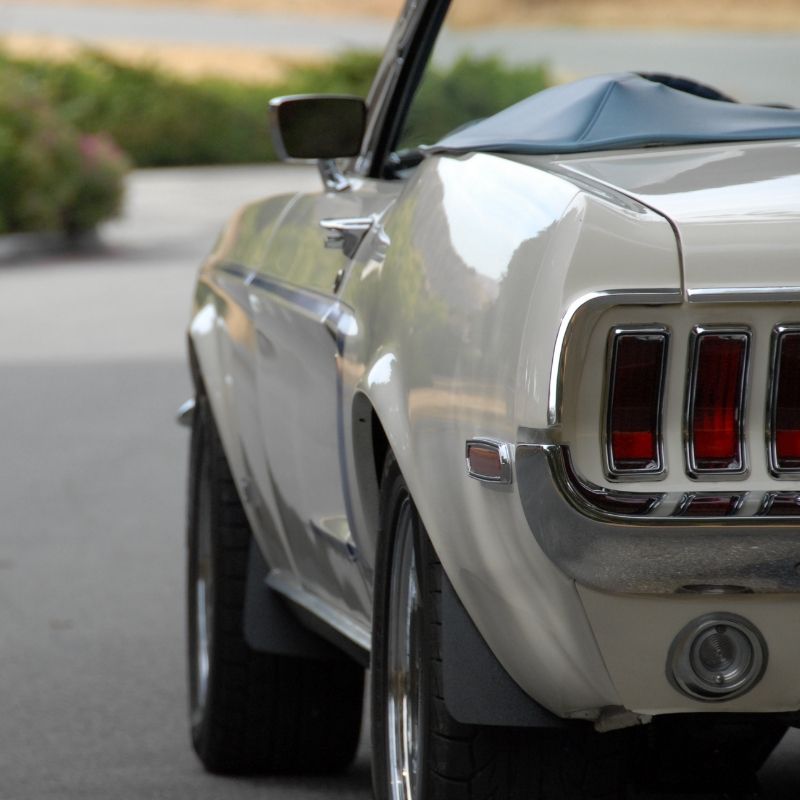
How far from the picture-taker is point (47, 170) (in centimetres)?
2752

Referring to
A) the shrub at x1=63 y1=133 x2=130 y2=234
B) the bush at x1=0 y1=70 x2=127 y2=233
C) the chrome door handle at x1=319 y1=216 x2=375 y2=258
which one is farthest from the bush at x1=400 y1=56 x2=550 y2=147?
the shrub at x1=63 y1=133 x2=130 y2=234

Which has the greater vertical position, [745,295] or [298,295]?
[745,295]

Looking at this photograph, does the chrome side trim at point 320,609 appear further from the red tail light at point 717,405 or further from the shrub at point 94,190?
the shrub at point 94,190

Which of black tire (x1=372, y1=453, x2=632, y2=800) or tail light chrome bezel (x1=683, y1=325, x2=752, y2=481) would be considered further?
black tire (x1=372, y1=453, x2=632, y2=800)

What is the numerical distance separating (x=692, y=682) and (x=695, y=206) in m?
0.61

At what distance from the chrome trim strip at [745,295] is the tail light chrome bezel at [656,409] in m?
0.06

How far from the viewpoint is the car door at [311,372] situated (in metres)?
3.76

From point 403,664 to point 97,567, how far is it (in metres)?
4.56

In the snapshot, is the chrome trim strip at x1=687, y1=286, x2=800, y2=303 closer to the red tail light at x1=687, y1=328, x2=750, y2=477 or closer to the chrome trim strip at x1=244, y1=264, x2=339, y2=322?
the red tail light at x1=687, y1=328, x2=750, y2=477

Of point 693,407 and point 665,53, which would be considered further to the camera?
point 665,53

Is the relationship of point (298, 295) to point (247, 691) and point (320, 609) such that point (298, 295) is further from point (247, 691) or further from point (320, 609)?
point (247, 691)

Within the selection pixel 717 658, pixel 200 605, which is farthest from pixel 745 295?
pixel 200 605

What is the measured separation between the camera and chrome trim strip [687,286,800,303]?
2.65 meters

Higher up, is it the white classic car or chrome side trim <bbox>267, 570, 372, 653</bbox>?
the white classic car
